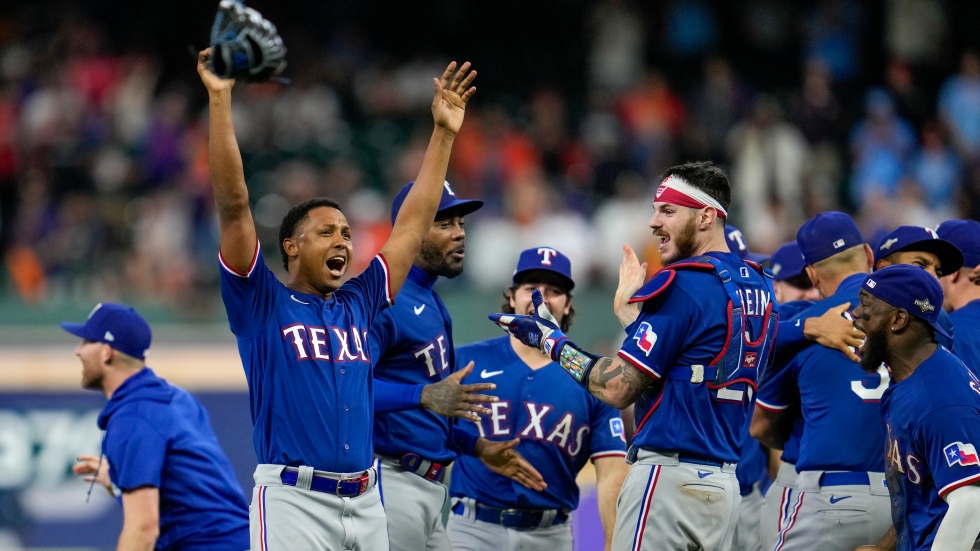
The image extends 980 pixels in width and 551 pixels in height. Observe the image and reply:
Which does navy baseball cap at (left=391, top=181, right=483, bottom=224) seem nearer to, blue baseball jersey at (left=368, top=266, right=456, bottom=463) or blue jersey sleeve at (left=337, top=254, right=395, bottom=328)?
blue baseball jersey at (left=368, top=266, right=456, bottom=463)

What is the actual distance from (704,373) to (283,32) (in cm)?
1440

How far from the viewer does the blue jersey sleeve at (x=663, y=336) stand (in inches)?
211

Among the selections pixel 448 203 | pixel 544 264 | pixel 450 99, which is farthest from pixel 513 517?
pixel 450 99

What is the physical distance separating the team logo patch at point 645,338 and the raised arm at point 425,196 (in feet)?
3.68

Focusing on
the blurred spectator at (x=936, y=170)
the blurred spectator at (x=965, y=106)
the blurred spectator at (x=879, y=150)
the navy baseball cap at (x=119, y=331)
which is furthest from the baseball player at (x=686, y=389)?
the blurred spectator at (x=965, y=106)

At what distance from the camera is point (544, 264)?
23.1 ft

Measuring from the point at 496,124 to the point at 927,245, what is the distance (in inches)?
400

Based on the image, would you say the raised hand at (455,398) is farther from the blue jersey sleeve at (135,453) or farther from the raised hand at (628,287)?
the blue jersey sleeve at (135,453)

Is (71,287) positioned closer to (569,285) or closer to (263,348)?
(569,285)

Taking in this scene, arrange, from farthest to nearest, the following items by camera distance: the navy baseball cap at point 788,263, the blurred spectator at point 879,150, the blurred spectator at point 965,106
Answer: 1. the blurred spectator at point 965,106
2. the blurred spectator at point 879,150
3. the navy baseball cap at point 788,263

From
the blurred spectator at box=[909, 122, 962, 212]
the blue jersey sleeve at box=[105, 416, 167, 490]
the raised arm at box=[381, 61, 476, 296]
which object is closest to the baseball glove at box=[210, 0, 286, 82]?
the raised arm at box=[381, 61, 476, 296]

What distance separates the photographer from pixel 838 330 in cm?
614

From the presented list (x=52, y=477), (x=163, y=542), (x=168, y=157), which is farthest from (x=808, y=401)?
(x=168, y=157)

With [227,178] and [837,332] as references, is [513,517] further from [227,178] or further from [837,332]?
[227,178]
